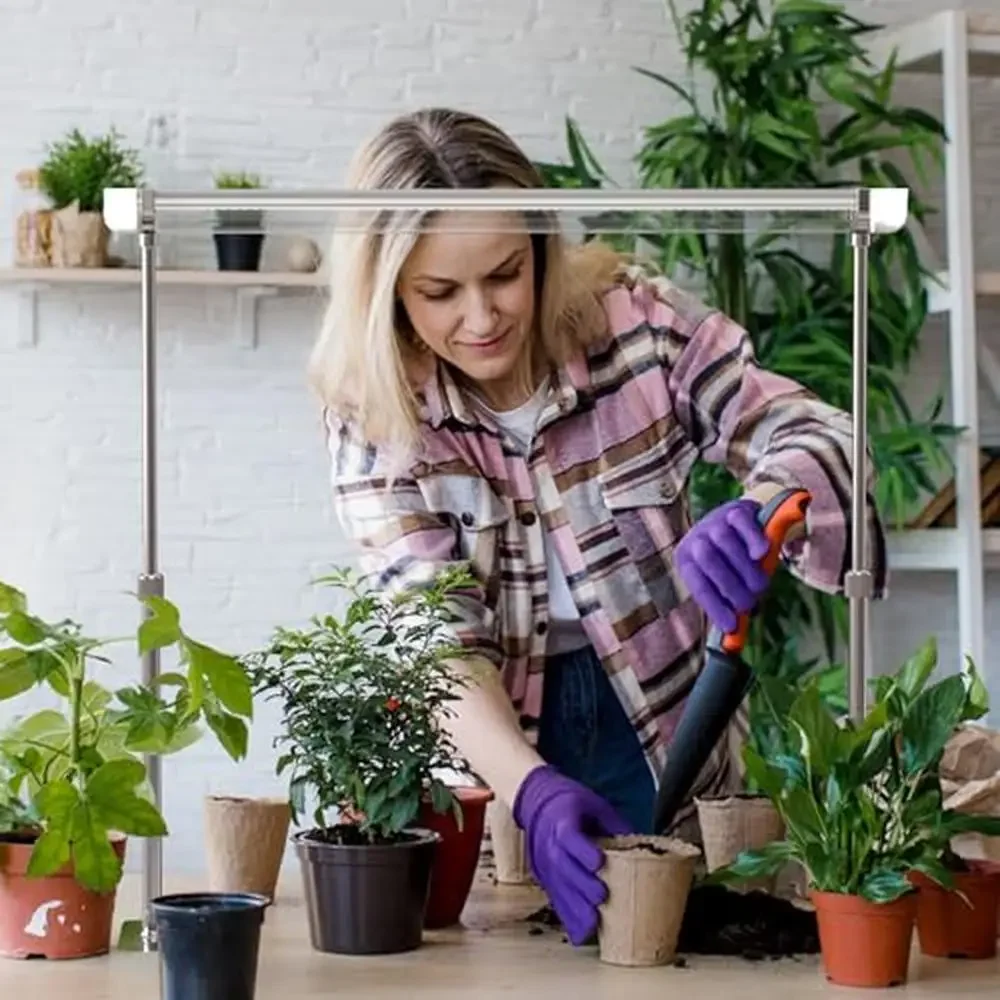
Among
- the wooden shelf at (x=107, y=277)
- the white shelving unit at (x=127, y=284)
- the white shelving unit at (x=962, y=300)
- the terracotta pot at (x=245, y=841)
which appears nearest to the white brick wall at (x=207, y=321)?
the white shelving unit at (x=127, y=284)

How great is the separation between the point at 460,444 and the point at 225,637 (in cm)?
222

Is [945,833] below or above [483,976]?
above

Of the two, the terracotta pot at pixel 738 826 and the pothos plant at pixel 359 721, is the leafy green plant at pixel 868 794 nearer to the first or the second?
the terracotta pot at pixel 738 826

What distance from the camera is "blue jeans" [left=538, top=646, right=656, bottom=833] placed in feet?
7.83

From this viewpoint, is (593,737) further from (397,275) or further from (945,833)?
(945,833)

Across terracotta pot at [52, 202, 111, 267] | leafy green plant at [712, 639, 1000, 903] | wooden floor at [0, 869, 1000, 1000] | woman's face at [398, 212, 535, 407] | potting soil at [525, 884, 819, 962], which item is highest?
terracotta pot at [52, 202, 111, 267]

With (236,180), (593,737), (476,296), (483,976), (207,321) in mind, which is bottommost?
(483,976)

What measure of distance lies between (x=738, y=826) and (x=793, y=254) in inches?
92.4

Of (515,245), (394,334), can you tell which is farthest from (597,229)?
(394,334)

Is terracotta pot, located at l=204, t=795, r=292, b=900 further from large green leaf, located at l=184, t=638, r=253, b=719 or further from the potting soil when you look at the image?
the potting soil

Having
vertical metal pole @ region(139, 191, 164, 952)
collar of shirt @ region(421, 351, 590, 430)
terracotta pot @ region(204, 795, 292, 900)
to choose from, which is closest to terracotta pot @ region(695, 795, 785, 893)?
terracotta pot @ region(204, 795, 292, 900)

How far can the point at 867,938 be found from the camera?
1573 millimetres

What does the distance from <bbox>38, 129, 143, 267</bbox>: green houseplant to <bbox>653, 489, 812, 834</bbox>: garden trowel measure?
2.55m

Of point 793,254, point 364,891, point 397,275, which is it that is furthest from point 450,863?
point 793,254
